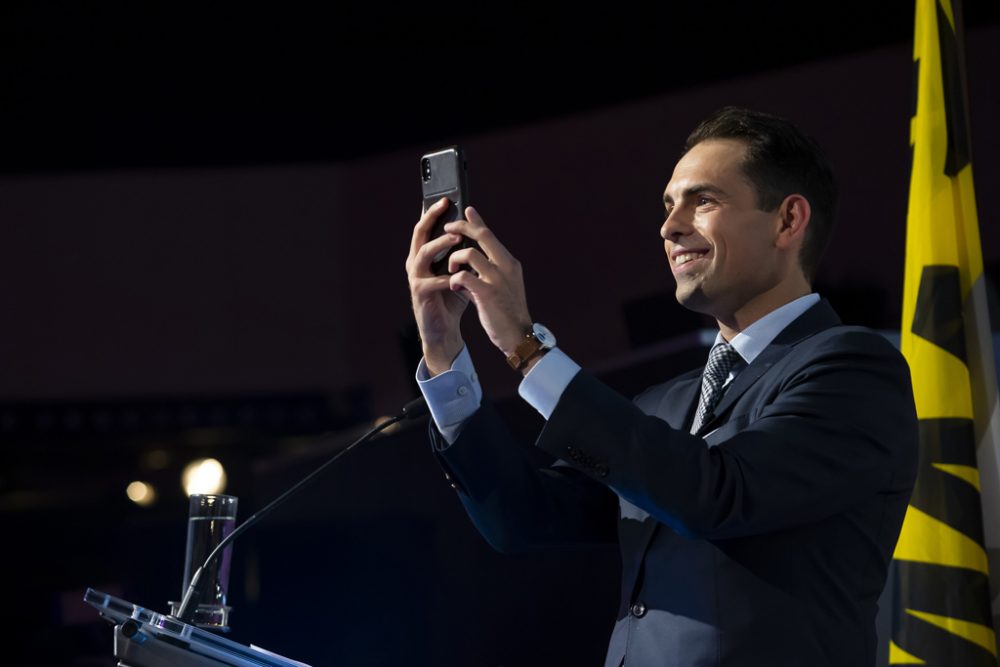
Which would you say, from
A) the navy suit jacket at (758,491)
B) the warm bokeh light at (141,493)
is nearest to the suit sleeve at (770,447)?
the navy suit jacket at (758,491)

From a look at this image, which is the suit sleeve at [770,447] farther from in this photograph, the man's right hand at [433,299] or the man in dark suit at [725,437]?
the man's right hand at [433,299]

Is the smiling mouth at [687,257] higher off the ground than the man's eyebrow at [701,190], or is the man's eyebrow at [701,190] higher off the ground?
the man's eyebrow at [701,190]

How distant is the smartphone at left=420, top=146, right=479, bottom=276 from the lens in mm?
1355

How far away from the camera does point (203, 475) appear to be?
6312mm

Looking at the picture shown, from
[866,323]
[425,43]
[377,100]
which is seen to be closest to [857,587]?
[866,323]

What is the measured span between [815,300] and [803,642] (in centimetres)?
51

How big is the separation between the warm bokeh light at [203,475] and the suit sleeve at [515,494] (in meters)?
4.89

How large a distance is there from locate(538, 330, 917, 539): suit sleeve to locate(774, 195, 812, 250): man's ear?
213mm

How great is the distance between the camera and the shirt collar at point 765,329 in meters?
1.57

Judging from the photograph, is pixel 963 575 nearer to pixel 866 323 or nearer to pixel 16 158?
pixel 866 323

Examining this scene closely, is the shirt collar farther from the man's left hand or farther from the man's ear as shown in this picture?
the man's left hand

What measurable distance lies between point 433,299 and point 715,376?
1.42 feet

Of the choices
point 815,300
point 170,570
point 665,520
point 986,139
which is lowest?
point 170,570

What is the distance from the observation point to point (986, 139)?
135 inches
